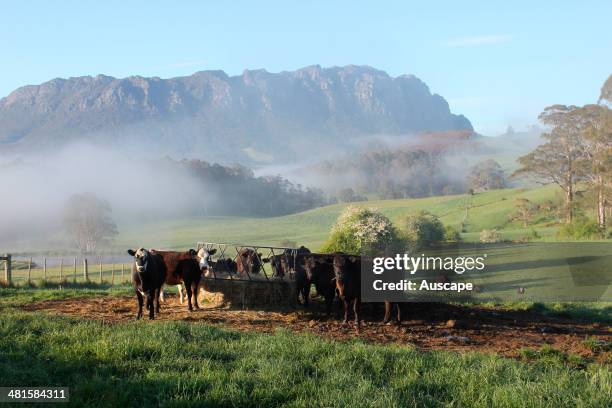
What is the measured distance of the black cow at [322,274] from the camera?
701 inches

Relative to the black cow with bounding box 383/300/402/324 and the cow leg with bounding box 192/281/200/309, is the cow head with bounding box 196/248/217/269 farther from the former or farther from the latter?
the black cow with bounding box 383/300/402/324

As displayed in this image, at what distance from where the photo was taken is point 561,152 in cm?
6212

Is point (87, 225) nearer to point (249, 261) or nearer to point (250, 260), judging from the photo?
point (250, 260)

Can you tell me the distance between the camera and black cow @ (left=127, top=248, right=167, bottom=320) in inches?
590

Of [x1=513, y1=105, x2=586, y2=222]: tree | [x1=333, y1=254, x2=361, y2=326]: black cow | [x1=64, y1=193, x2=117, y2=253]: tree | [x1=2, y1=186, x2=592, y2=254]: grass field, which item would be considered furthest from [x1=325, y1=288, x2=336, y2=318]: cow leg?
[x1=64, y1=193, x2=117, y2=253]: tree

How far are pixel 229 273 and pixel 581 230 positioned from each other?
1557 inches

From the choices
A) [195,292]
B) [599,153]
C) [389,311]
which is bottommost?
[389,311]

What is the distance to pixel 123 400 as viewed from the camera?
23.2 feet

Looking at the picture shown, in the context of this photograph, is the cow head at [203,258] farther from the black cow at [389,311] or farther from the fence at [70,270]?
the fence at [70,270]

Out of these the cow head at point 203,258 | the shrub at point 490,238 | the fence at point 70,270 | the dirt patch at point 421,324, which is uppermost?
the cow head at point 203,258

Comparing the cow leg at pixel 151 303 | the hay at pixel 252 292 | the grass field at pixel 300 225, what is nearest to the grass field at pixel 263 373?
the cow leg at pixel 151 303

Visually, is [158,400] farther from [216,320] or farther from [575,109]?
[575,109]

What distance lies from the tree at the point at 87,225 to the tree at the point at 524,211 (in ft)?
202

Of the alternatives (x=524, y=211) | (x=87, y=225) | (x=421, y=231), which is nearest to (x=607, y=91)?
(x=524, y=211)
